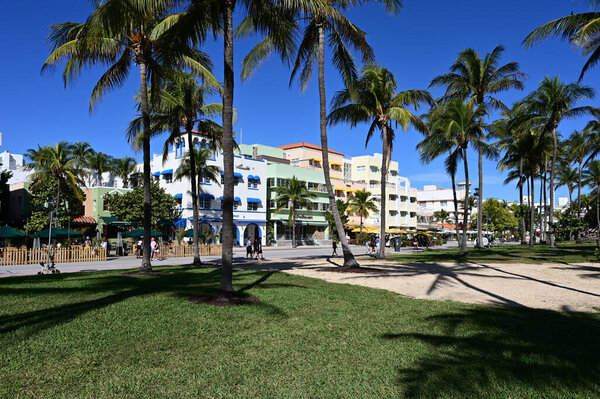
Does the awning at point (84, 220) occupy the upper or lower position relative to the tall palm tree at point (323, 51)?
lower

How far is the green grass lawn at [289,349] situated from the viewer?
4594 mm

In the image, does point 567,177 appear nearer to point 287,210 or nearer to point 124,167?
point 287,210

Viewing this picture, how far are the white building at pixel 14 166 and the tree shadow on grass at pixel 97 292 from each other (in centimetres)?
5135

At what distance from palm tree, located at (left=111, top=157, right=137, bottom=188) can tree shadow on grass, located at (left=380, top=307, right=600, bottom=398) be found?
175 feet

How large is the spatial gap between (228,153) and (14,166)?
61.1 m

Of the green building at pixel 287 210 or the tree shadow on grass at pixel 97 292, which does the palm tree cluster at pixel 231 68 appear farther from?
the green building at pixel 287 210

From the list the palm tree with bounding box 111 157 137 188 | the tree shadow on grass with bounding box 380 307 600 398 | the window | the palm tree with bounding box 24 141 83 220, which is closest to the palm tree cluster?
A: the tree shadow on grass with bounding box 380 307 600 398

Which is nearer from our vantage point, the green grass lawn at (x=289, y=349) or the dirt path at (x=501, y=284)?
the green grass lawn at (x=289, y=349)

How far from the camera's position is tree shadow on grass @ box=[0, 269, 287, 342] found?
7.24 meters

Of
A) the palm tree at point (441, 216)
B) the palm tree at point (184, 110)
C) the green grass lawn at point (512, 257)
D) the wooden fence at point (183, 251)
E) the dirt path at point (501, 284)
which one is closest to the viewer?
the dirt path at point (501, 284)

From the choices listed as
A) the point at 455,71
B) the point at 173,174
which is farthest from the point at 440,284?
the point at 173,174

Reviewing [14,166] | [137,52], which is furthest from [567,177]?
[14,166]

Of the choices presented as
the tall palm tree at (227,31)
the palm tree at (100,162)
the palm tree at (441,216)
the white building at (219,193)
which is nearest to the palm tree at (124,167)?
the palm tree at (100,162)

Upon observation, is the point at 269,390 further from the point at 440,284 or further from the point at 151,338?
the point at 440,284
